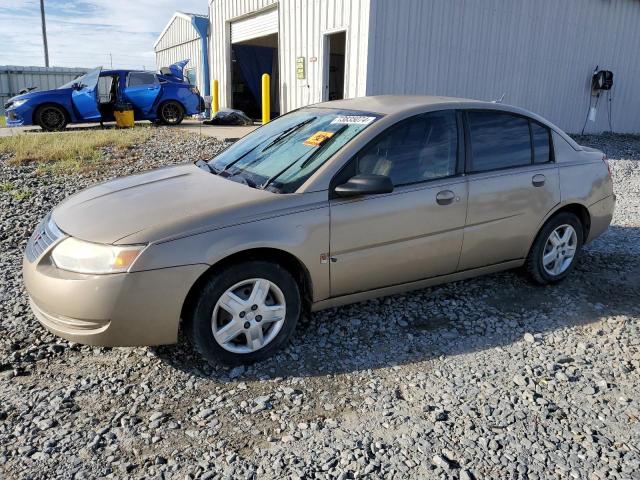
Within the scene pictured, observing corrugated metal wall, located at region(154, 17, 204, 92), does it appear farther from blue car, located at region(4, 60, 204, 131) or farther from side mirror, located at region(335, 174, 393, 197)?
side mirror, located at region(335, 174, 393, 197)

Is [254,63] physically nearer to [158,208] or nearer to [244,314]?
[158,208]

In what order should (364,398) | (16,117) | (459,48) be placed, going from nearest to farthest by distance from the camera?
1. (364,398)
2. (459,48)
3. (16,117)

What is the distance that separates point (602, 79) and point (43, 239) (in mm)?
A: 16243

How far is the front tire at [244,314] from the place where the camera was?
3.14m

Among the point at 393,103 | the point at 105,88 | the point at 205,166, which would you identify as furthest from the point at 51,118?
the point at 393,103

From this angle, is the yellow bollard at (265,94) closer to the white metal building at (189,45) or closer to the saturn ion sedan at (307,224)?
the white metal building at (189,45)

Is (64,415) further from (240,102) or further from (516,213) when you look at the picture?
(240,102)

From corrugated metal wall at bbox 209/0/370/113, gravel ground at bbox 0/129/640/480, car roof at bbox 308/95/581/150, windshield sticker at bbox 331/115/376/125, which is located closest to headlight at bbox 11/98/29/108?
corrugated metal wall at bbox 209/0/370/113

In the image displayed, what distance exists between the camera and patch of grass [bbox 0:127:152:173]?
919cm

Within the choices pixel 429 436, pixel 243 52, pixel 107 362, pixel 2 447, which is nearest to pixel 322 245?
pixel 429 436

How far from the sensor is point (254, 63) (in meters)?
19.5

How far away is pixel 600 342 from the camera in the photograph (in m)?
3.79

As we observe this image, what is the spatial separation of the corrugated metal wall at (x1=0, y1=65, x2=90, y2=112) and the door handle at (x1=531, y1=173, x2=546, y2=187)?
2737 cm

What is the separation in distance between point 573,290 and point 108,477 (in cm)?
391
